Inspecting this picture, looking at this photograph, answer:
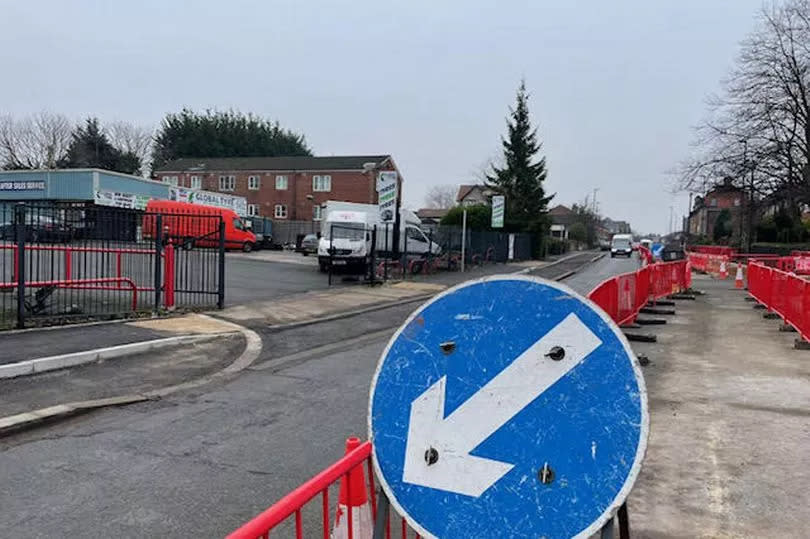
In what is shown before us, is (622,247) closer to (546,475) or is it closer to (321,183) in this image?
(321,183)

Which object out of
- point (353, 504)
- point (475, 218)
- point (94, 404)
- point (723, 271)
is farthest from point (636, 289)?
point (475, 218)

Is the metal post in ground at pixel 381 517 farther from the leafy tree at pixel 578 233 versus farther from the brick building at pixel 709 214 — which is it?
the leafy tree at pixel 578 233

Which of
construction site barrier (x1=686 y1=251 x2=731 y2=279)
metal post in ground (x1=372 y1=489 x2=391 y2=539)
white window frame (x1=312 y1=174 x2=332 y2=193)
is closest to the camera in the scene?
metal post in ground (x1=372 y1=489 x2=391 y2=539)

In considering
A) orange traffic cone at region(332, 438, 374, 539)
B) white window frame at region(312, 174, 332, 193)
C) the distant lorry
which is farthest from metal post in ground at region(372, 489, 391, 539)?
white window frame at region(312, 174, 332, 193)

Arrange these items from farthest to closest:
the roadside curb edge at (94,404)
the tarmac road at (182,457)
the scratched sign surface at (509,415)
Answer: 1. the roadside curb edge at (94,404)
2. the tarmac road at (182,457)
3. the scratched sign surface at (509,415)

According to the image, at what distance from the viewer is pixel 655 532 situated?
389cm

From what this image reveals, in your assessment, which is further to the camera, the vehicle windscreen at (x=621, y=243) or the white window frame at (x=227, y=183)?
the white window frame at (x=227, y=183)

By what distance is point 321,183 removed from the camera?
6238cm

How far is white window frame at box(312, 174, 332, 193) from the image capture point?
62031mm

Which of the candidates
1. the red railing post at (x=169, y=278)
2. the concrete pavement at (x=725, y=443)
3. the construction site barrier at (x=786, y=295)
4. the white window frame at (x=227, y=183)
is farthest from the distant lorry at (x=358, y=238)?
the white window frame at (x=227, y=183)

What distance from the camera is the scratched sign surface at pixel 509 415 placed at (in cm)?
190

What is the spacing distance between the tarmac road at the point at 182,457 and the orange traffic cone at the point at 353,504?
59.5 inches

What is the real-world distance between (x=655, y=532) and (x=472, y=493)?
249 cm

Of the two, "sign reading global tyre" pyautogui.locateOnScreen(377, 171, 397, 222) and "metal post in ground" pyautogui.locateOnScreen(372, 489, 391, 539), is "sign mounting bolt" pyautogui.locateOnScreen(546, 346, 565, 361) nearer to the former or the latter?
"metal post in ground" pyautogui.locateOnScreen(372, 489, 391, 539)
